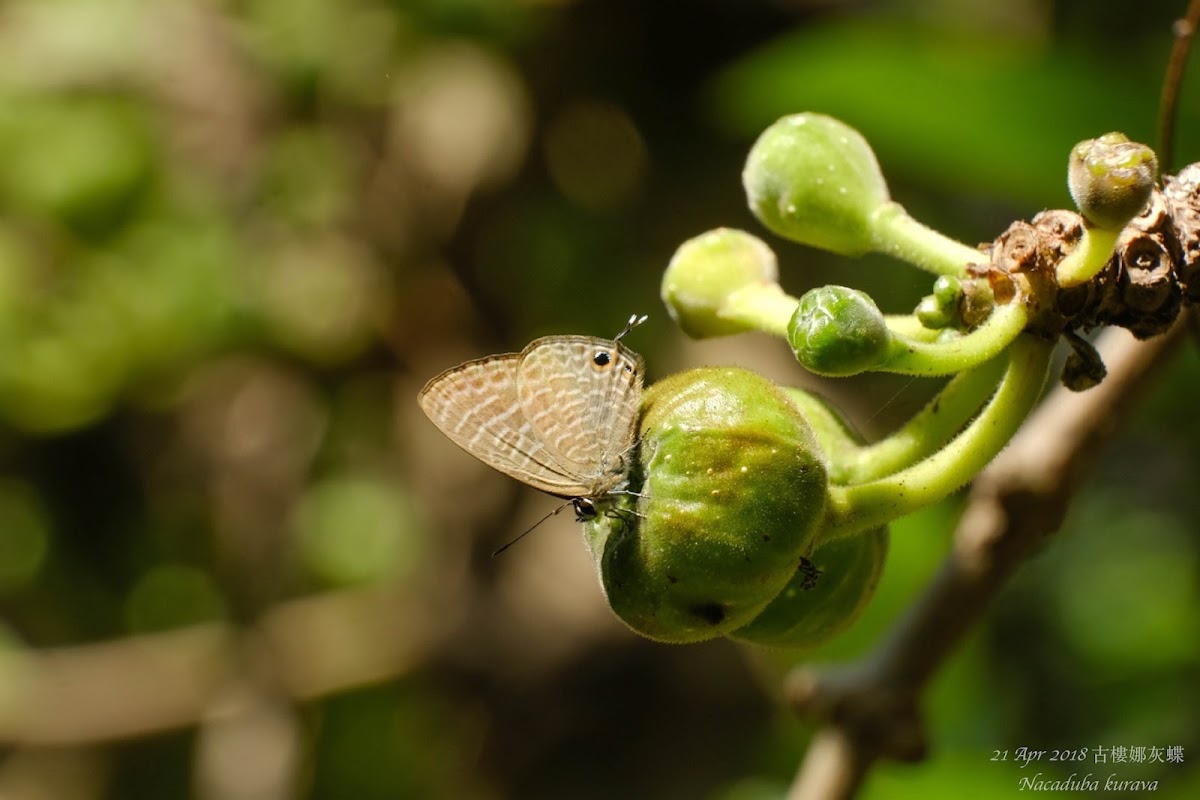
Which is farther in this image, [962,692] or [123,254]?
[123,254]

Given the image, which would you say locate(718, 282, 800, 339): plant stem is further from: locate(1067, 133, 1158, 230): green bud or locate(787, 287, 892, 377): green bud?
locate(1067, 133, 1158, 230): green bud

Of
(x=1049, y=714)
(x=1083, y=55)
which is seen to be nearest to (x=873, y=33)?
(x=1083, y=55)

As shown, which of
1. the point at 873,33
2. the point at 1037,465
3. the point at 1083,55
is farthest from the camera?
the point at 873,33

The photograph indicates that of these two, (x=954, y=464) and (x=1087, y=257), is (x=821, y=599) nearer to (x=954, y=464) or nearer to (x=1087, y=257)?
(x=954, y=464)

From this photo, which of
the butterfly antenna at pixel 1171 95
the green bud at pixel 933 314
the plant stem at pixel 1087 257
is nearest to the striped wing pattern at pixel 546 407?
the green bud at pixel 933 314

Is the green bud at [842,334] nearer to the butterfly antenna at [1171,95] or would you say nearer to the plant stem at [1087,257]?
the plant stem at [1087,257]

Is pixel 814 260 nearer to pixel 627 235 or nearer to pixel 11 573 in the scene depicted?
pixel 627 235
